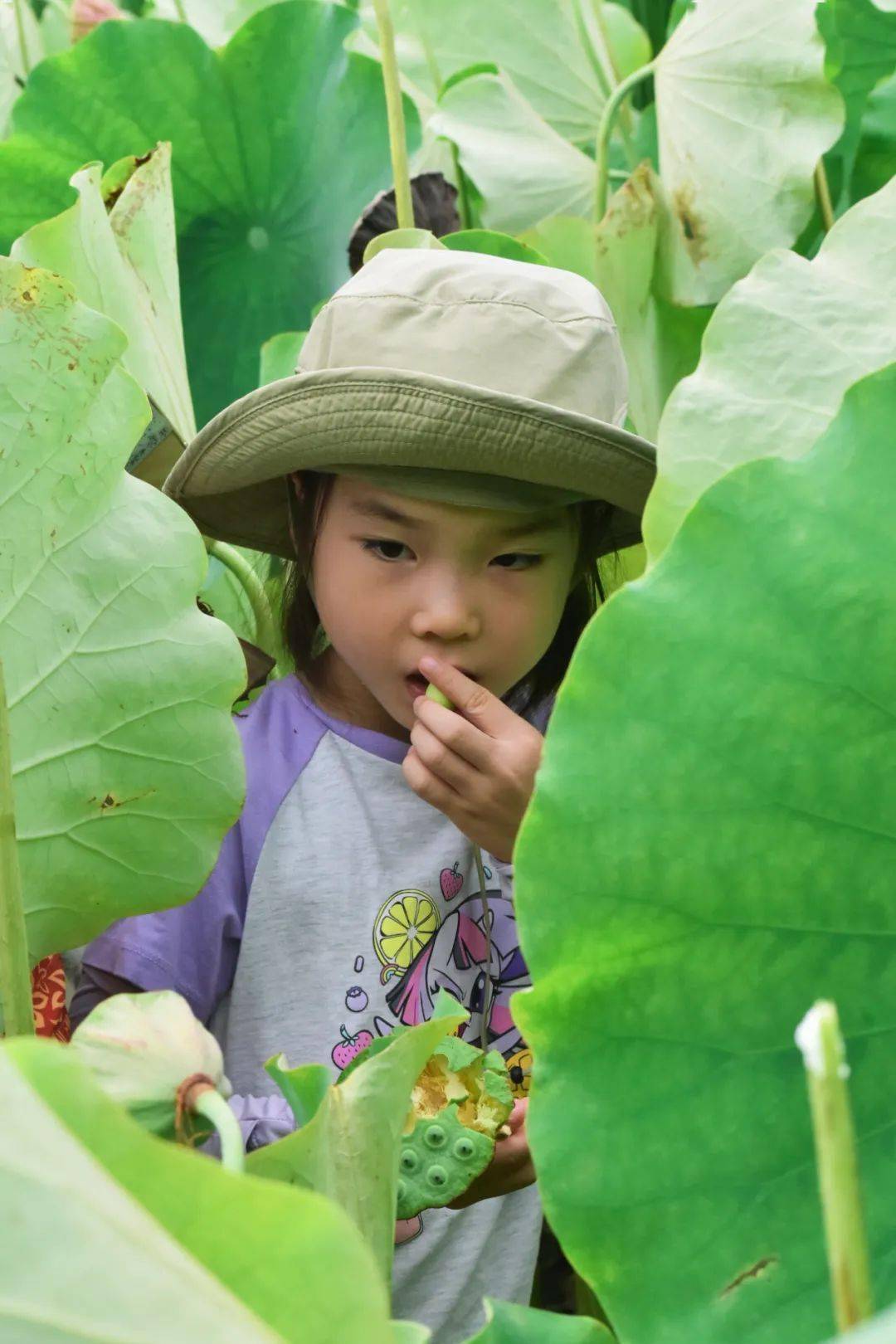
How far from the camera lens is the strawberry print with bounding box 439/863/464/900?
0.90 meters

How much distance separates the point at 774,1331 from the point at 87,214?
679 mm

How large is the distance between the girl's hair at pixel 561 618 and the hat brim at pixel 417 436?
0.07m

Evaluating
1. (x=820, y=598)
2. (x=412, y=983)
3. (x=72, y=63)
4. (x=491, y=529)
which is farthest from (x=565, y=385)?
(x=72, y=63)

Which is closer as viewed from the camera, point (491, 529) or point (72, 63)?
point (491, 529)

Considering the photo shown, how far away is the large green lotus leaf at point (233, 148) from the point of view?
3.82ft

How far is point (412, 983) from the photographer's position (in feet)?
2.85

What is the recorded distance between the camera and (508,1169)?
2.37 feet

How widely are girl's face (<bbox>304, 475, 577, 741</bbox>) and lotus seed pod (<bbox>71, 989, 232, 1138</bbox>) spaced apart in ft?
1.34

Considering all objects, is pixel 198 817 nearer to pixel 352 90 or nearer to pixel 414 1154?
pixel 414 1154

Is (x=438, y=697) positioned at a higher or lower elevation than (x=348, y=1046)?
higher

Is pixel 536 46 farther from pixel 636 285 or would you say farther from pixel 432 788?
pixel 432 788

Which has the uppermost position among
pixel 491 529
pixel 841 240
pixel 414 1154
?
pixel 841 240

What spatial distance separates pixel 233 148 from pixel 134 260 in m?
0.37

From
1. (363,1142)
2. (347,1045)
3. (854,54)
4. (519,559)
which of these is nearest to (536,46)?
(854,54)
